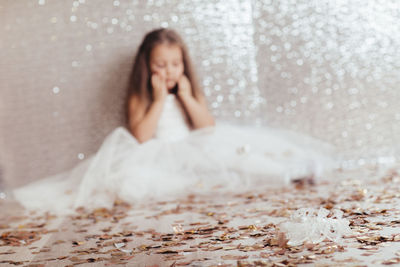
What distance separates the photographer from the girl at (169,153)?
5.67 ft

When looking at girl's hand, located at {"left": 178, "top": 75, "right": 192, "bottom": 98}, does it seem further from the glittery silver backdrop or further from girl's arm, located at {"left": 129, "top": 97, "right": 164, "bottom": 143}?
the glittery silver backdrop

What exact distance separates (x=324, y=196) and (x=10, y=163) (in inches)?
55.5

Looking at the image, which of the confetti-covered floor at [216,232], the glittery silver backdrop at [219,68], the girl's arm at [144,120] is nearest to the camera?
the confetti-covered floor at [216,232]

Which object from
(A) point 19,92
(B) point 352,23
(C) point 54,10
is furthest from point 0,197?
(B) point 352,23

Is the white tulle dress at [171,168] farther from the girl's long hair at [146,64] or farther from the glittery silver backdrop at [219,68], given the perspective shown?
the glittery silver backdrop at [219,68]

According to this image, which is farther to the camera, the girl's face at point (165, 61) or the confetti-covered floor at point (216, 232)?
the girl's face at point (165, 61)

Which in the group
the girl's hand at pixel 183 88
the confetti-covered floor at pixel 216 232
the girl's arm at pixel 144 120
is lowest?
the confetti-covered floor at pixel 216 232

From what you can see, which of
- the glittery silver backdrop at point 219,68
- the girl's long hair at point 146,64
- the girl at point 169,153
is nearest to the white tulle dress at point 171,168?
the girl at point 169,153

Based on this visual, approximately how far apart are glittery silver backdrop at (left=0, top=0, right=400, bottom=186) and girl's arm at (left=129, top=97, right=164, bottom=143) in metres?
0.20

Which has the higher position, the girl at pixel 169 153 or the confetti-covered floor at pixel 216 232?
the girl at pixel 169 153

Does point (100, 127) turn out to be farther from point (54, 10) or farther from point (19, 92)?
point (54, 10)

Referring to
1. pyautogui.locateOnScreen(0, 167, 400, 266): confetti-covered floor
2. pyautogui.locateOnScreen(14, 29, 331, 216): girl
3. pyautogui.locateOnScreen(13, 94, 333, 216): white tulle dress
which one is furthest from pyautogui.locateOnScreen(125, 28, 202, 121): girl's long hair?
pyautogui.locateOnScreen(0, 167, 400, 266): confetti-covered floor

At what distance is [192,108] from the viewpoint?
2072 mm

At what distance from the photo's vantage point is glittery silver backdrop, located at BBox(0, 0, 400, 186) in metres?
2.21
